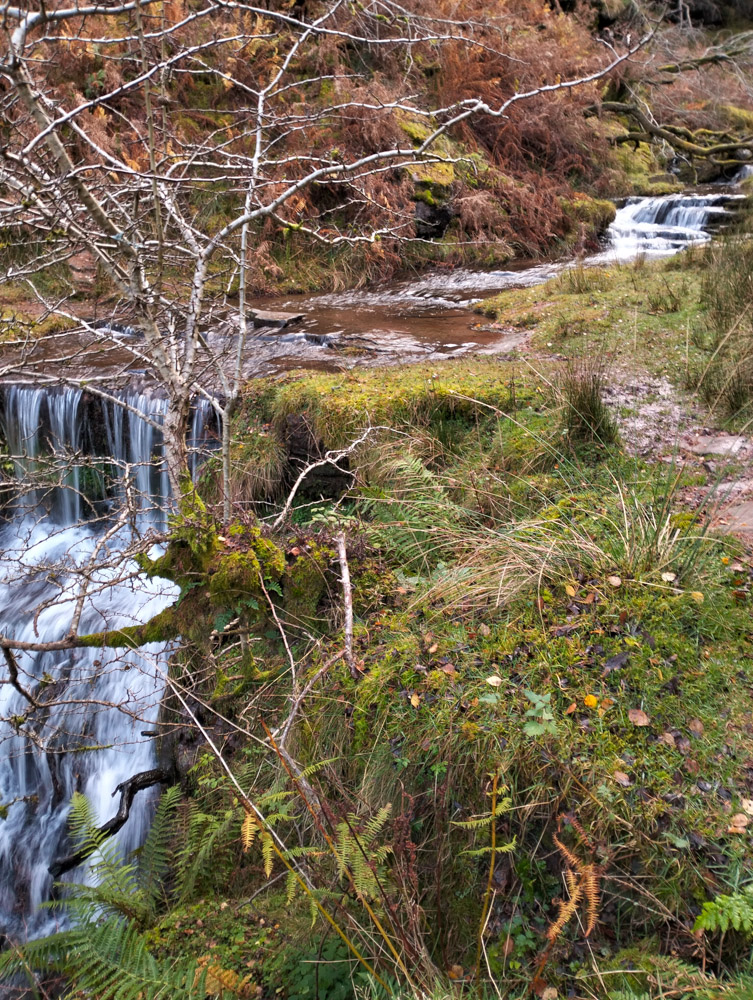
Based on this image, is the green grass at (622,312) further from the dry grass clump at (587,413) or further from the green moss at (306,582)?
the green moss at (306,582)

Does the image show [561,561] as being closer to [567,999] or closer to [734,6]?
[567,999]

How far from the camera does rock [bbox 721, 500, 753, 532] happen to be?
3.17m

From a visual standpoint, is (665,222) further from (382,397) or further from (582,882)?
(582,882)

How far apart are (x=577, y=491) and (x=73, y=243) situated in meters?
3.06

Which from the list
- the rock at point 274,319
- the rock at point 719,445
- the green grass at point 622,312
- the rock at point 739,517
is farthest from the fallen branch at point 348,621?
the rock at point 274,319

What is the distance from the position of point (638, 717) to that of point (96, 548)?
2.47 m

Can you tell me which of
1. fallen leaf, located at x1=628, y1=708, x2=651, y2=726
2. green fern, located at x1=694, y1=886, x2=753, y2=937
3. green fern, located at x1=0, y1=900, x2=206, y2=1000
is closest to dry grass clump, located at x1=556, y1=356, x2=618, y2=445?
fallen leaf, located at x1=628, y1=708, x2=651, y2=726

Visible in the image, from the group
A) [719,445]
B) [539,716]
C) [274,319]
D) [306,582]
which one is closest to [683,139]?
Result: [274,319]

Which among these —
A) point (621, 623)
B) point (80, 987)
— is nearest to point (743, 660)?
point (621, 623)

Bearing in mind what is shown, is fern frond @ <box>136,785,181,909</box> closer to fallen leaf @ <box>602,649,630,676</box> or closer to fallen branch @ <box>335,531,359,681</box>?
fallen branch @ <box>335,531,359,681</box>

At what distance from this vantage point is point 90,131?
9680 millimetres

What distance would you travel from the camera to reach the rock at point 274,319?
27.0 ft

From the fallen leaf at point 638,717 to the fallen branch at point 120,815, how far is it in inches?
99.4

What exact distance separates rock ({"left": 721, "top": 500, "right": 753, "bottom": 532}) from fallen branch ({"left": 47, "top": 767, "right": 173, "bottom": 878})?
3.36 m
